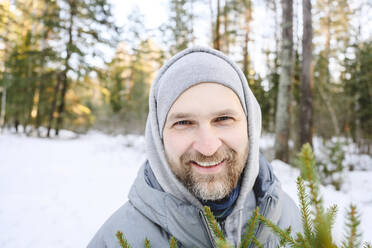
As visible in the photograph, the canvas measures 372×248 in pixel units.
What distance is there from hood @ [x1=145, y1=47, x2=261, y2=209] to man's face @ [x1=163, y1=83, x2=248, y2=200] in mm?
50

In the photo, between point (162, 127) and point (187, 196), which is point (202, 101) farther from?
point (187, 196)

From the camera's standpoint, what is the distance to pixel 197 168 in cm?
145

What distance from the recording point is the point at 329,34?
1758 centimetres

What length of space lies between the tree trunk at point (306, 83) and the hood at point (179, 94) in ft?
18.4

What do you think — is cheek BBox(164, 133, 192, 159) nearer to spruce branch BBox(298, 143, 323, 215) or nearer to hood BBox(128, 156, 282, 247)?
hood BBox(128, 156, 282, 247)

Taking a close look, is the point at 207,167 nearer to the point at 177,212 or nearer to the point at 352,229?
the point at 177,212

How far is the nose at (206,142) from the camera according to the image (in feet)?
4.60

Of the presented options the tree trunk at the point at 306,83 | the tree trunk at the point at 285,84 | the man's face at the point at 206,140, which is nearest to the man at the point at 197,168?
the man's face at the point at 206,140

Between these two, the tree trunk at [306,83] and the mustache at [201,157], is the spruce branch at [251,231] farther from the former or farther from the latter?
the tree trunk at [306,83]

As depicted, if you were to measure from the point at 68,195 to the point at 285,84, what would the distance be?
7.07m

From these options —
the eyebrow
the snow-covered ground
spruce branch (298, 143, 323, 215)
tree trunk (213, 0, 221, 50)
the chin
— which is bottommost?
the snow-covered ground

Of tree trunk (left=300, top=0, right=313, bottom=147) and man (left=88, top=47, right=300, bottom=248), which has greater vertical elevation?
tree trunk (left=300, top=0, right=313, bottom=147)

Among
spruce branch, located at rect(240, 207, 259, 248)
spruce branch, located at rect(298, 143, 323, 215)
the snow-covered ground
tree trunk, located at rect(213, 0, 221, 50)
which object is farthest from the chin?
tree trunk, located at rect(213, 0, 221, 50)

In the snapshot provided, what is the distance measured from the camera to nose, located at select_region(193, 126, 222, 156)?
1.40m
